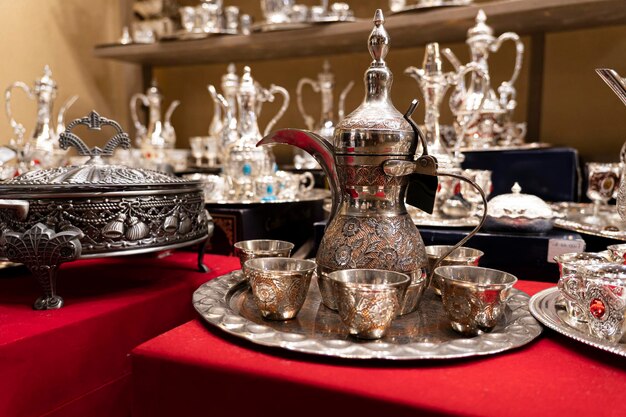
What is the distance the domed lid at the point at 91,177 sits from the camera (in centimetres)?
84

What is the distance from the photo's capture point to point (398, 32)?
210cm

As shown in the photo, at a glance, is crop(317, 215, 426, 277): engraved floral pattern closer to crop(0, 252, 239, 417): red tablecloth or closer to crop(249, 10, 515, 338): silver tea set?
crop(249, 10, 515, 338): silver tea set

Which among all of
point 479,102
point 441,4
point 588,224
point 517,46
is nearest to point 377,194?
point 588,224

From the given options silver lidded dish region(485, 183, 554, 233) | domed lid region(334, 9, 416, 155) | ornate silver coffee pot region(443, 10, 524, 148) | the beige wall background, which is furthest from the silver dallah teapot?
the beige wall background

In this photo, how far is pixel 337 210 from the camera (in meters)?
0.77

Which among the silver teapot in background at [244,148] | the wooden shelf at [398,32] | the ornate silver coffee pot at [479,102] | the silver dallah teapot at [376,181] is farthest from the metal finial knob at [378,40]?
the wooden shelf at [398,32]

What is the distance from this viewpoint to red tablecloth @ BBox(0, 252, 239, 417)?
2.30 ft

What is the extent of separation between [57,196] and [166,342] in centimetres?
36

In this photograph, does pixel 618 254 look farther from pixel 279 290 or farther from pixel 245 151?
pixel 245 151

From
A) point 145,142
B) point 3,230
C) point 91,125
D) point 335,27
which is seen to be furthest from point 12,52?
point 3,230

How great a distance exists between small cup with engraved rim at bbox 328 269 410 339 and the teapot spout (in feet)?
0.63

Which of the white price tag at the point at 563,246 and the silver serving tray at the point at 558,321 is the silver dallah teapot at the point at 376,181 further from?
the white price tag at the point at 563,246

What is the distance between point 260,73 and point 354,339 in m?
2.50

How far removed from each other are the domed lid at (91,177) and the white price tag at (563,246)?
0.73 meters
